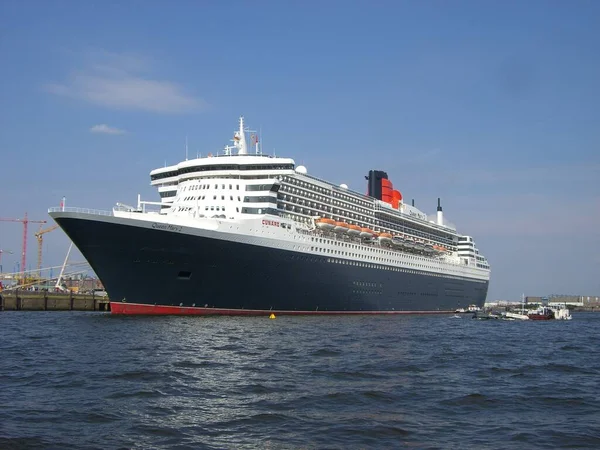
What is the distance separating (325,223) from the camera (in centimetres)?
4638

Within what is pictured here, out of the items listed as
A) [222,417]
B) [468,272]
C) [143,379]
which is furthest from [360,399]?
[468,272]

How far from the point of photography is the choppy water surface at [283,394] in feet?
35.6

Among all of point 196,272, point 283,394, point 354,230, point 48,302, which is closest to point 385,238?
point 354,230

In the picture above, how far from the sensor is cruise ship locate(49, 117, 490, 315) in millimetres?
34250

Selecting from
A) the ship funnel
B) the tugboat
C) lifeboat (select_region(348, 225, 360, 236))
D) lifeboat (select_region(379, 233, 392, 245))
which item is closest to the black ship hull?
lifeboat (select_region(348, 225, 360, 236))

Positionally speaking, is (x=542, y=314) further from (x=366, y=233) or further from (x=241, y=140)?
(x=241, y=140)

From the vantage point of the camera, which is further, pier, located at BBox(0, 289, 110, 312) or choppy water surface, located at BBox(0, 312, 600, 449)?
pier, located at BBox(0, 289, 110, 312)

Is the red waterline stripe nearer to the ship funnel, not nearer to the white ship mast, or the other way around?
the white ship mast

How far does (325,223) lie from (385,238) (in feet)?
39.2

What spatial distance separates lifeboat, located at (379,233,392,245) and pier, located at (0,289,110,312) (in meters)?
33.2

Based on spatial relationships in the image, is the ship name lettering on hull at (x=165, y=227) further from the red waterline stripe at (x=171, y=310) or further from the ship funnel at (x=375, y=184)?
the ship funnel at (x=375, y=184)

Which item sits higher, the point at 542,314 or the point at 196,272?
the point at 196,272

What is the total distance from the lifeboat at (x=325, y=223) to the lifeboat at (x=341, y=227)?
48 centimetres

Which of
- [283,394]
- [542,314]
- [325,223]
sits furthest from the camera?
[542,314]
